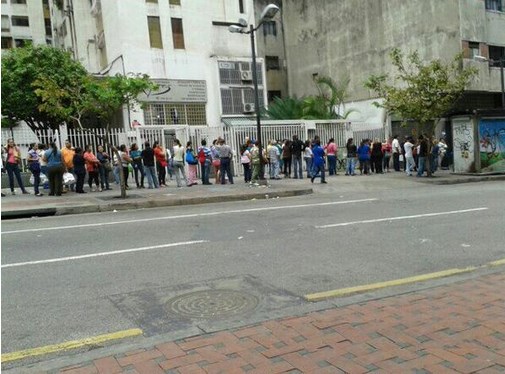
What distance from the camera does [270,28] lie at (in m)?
38.2

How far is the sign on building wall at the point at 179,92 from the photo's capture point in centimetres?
2824

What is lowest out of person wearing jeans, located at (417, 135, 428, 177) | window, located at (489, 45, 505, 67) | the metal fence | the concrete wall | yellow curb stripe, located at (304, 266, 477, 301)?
yellow curb stripe, located at (304, 266, 477, 301)

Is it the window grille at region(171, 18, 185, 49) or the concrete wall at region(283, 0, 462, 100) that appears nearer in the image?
the concrete wall at region(283, 0, 462, 100)

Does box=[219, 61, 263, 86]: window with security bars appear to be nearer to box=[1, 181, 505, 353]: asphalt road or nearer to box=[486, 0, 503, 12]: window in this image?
box=[486, 0, 503, 12]: window

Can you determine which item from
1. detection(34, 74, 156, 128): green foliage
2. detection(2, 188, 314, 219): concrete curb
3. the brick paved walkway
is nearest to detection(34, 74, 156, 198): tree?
detection(34, 74, 156, 128): green foliage

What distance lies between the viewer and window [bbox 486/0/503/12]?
94.1 ft

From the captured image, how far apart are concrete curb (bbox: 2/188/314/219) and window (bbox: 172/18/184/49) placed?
17356 millimetres

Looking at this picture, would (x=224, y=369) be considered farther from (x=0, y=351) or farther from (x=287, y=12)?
(x=287, y=12)

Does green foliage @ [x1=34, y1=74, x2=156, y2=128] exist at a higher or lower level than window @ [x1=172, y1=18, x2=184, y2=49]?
lower

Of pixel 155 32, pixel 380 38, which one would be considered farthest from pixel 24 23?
pixel 380 38

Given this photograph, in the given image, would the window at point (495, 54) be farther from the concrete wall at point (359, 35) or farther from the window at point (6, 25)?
the window at point (6, 25)

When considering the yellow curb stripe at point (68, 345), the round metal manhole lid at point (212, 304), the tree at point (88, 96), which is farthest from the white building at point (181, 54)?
the yellow curb stripe at point (68, 345)

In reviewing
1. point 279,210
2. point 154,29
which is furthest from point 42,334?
point 154,29

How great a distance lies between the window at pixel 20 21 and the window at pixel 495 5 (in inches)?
1858
